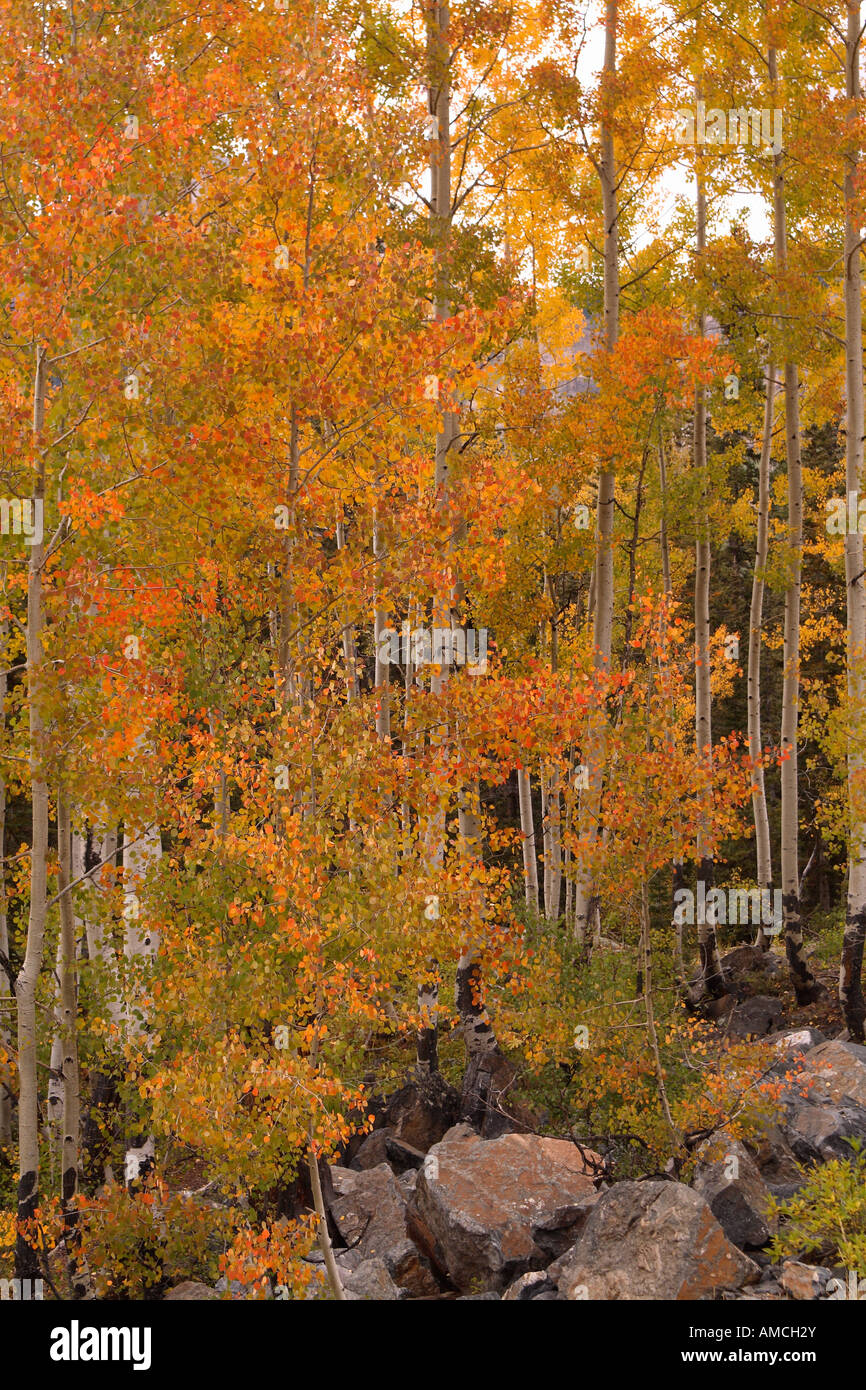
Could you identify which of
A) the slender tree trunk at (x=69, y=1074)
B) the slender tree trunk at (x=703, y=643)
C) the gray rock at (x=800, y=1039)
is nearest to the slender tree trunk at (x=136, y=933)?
the slender tree trunk at (x=69, y=1074)

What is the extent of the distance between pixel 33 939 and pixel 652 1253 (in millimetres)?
4377

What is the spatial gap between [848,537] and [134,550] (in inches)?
301

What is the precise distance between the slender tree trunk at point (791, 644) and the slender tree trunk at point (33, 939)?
349 inches

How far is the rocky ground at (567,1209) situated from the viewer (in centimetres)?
652

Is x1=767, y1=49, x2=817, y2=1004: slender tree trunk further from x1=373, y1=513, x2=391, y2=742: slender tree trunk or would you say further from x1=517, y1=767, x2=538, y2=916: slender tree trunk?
x1=373, y1=513, x2=391, y2=742: slender tree trunk

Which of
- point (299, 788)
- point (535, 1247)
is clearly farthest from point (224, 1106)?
point (535, 1247)

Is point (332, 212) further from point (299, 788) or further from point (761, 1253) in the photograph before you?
point (761, 1253)

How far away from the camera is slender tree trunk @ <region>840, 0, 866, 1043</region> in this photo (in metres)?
11.0

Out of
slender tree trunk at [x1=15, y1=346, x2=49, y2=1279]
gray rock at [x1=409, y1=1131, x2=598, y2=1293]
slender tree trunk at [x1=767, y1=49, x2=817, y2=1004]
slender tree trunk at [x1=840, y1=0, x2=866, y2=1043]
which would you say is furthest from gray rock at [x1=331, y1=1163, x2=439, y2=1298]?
slender tree trunk at [x1=767, y1=49, x2=817, y2=1004]

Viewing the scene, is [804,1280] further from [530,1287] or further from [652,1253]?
[530,1287]

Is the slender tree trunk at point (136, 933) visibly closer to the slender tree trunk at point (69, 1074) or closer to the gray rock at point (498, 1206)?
the slender tree trunk at point (69, 1074)

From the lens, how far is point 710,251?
12547 mm

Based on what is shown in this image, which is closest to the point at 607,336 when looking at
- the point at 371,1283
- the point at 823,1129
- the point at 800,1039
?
the point at 800,1039

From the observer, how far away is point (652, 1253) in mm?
6590
